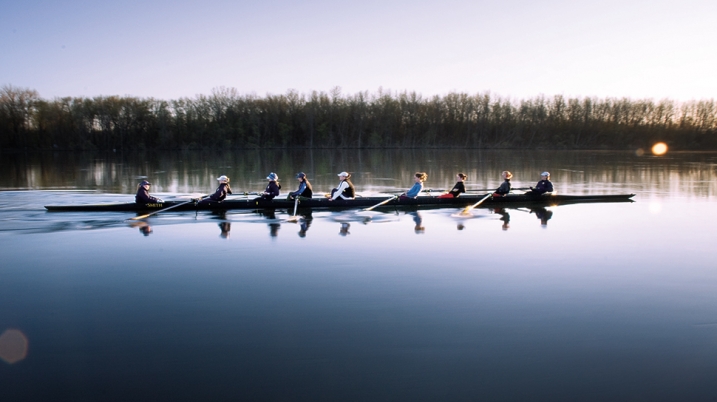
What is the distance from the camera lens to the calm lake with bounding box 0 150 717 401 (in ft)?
17.6

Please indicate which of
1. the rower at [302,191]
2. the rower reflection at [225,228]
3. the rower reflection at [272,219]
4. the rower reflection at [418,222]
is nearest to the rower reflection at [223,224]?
the rower reflection at [225,228]

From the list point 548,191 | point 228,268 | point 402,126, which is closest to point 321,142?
point 402,126

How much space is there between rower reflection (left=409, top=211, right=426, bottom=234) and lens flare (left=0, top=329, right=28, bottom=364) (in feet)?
29.2

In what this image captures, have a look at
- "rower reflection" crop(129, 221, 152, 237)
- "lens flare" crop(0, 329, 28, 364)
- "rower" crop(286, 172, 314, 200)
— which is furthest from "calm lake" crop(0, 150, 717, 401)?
"rower" crop(286, 172, 314, 200)

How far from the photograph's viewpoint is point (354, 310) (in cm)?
734

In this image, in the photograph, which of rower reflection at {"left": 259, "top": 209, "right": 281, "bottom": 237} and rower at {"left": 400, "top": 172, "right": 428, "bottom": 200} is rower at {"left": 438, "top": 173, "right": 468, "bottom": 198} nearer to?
rower at {"left": 400, "top": 172, "right": 428, "bottom": 200}

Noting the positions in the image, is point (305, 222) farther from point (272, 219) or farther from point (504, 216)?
point (504, 216)

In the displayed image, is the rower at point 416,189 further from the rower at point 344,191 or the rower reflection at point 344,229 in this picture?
the rower reflection at point 344,229

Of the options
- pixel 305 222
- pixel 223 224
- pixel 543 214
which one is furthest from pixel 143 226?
pixel 543 214

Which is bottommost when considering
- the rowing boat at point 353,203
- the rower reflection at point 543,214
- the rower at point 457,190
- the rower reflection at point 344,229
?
the rower reflection at point 344,229

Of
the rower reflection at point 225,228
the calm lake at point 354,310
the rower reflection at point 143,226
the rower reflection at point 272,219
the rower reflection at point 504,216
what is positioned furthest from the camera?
the rower reflection at point 504,216

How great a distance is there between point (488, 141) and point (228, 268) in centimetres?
9029

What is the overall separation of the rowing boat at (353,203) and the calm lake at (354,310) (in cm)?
73

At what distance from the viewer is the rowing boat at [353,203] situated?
Result: 1509cm
